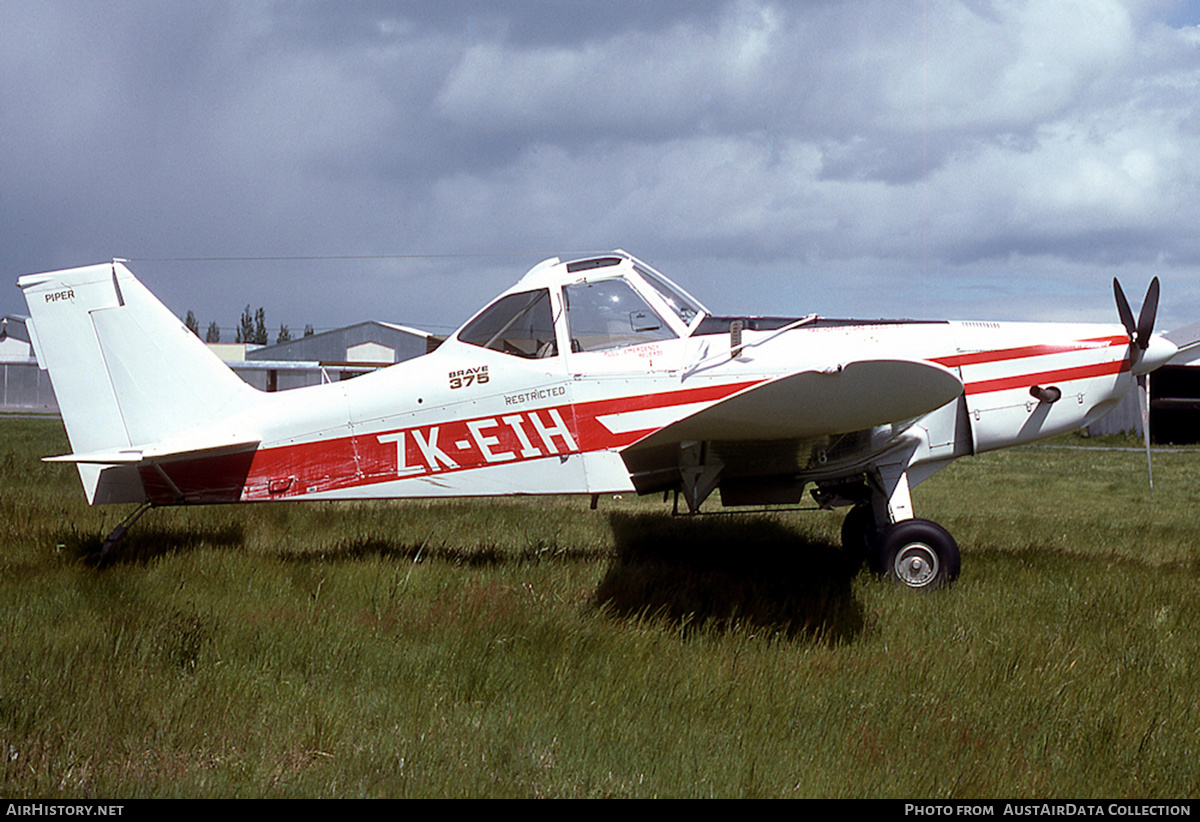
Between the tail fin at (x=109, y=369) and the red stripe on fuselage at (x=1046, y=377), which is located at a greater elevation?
the tail fin at (x=109, y=369)

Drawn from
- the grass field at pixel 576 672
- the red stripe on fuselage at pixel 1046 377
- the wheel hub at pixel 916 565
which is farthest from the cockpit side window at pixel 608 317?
the red stripe on fuselage at pixel 1046 377

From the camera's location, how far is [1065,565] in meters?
6.83

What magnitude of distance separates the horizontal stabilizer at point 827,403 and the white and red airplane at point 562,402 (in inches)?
16.8

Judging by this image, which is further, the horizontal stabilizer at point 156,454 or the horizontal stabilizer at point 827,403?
the horizontal stabilizer at point 156,454

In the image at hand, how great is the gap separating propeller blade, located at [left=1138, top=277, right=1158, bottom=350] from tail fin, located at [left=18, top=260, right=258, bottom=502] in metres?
7.07

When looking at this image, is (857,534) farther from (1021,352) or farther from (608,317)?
(608,317)

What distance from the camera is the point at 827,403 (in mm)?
4695

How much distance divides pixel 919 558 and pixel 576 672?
10.2 ft

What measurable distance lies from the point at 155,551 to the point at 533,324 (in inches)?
139

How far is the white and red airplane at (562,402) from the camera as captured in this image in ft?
19.5

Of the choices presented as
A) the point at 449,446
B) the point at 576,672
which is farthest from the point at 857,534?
the point at 576,672

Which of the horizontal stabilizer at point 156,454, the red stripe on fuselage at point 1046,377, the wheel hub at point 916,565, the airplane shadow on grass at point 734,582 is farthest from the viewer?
the red stripe on fuselage at point 1046,377

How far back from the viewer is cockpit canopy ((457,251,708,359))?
600 centimetres

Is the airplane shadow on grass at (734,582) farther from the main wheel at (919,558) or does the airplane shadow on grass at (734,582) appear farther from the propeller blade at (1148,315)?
the propeller blade at (1148,315)
